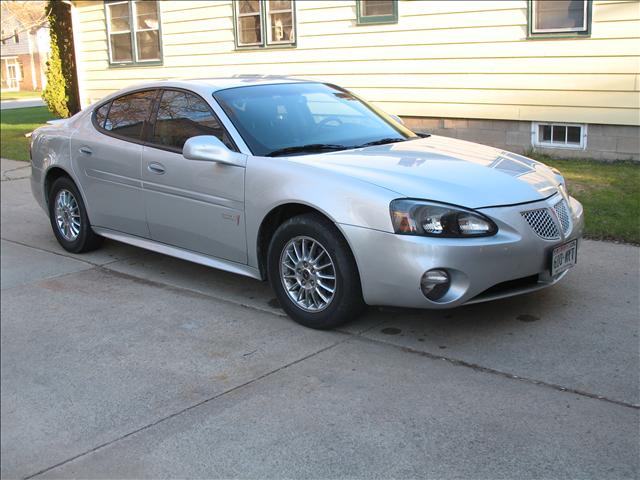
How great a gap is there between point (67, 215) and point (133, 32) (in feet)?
34.6

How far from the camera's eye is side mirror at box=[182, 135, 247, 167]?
5.30 metres

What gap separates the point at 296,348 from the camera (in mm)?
4773

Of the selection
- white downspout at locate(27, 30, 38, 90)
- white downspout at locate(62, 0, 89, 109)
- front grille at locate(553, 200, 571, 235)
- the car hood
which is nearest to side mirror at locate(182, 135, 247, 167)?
the car hood

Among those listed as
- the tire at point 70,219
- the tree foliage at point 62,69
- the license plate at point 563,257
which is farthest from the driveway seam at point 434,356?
the tree foliage at point 62,69

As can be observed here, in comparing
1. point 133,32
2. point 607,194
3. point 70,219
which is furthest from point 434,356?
point 133,32

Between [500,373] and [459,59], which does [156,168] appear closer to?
[500,373]

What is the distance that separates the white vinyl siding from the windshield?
464cm

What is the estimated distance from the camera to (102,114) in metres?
6.79

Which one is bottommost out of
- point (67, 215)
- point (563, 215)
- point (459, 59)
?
point (67, 215)

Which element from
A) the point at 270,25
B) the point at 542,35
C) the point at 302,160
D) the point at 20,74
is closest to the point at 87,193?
the point at 302,160

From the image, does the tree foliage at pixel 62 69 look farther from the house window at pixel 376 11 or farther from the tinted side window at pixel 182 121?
the tinted side window at pixel 182 121

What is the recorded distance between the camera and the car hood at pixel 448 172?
15.2 ft

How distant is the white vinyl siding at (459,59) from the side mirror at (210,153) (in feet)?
20.5

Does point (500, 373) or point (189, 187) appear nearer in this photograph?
point (500, 373)
